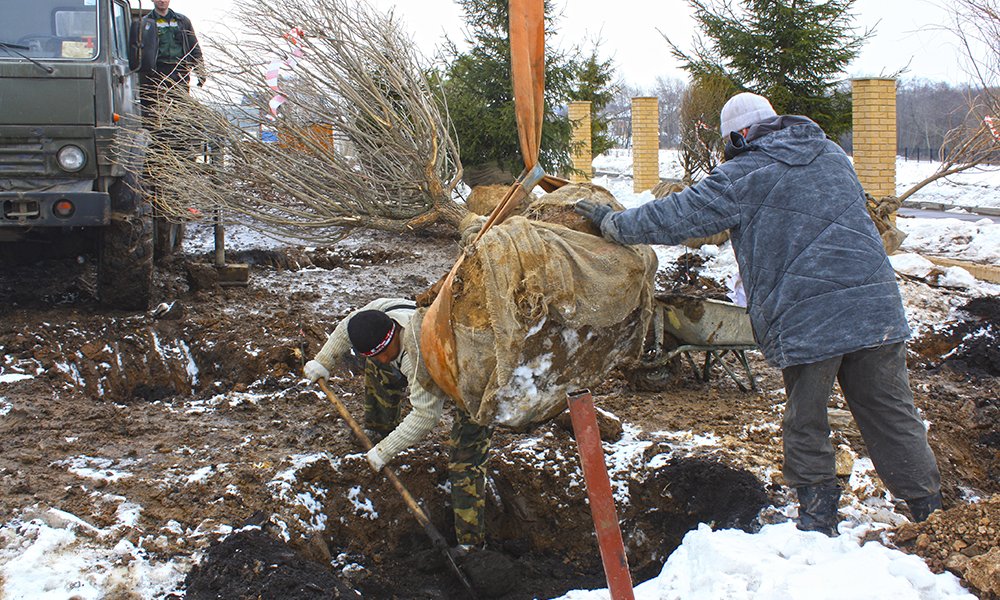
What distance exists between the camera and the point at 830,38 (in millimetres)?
13039

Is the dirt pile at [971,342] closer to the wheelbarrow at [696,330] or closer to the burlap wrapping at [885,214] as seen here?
the burlap wrapping at [885,214]

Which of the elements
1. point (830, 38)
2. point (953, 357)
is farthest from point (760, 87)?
point (953, 357)

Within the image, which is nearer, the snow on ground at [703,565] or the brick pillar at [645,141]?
the snow on ground at [703,565]

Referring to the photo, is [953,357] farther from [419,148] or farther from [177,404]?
[177,404]

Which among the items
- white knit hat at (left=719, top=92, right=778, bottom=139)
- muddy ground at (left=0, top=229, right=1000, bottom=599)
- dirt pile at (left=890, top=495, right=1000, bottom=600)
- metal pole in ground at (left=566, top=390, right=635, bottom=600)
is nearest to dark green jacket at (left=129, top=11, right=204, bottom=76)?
muddy ground at (left=0, top=229, right=1000, bottom=599)

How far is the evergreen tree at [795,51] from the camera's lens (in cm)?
1313

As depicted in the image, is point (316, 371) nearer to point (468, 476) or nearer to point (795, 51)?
point (468, 476)

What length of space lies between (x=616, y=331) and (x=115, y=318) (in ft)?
15.5

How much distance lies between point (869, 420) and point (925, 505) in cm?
41

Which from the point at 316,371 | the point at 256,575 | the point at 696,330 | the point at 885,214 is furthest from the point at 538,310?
the point at 885,214

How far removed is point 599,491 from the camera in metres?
2.39

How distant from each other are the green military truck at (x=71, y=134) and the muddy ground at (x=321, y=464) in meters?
0.63

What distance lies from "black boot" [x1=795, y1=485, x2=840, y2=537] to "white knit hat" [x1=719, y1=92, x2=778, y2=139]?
144 centimetres

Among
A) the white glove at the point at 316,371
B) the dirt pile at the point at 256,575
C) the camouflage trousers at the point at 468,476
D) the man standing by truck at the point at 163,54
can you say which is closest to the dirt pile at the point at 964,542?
the camouflage trousers at the point at 468,476
